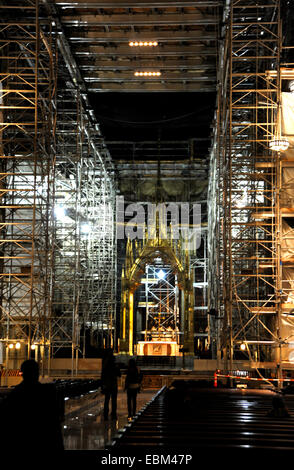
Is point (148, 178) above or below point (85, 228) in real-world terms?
above

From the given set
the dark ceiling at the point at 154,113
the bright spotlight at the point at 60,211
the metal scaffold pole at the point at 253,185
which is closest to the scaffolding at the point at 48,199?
the bright spotlight at the point at 60,211

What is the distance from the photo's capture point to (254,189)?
2312cm

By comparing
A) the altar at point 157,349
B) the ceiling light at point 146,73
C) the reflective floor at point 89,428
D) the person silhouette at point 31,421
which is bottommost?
the reflective floor at point 89,428

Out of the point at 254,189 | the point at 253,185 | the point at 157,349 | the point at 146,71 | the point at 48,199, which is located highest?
the point at 146,71

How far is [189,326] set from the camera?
32.2 m

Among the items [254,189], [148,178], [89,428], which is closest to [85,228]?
[148,178]

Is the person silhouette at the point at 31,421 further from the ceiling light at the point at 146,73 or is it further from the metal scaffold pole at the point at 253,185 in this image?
the ceiling light at the point at 146,73

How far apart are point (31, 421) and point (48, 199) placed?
18810 mm

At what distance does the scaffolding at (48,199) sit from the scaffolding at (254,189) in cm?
629

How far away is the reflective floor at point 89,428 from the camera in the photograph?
962 centimetres

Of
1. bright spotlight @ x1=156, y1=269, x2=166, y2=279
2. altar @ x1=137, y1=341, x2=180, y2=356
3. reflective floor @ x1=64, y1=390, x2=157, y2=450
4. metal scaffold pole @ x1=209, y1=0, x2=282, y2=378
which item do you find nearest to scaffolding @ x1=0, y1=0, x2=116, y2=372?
bright spotlight @ x1=156, y1=269, x2=166, y2=279

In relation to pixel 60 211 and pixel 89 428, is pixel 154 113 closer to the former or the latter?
pixel 60 211

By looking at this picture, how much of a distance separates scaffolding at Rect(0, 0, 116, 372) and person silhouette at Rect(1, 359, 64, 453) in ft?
52.3
